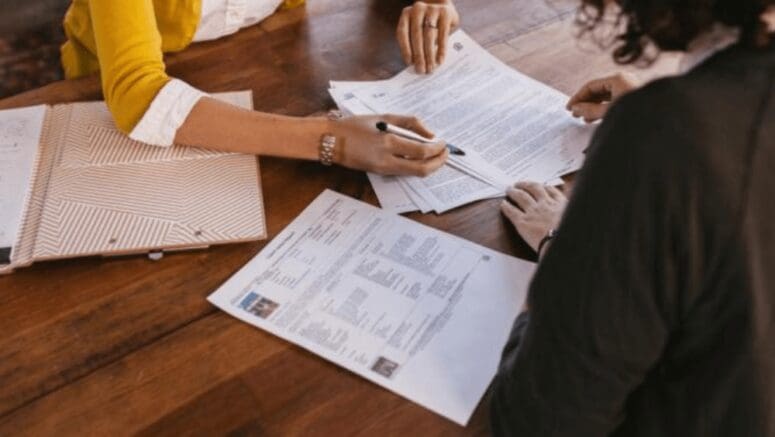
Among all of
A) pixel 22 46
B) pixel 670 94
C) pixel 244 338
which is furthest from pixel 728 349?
pixel 22 46

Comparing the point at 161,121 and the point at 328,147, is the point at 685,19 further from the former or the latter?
the point at 161,121

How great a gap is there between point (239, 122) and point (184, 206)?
0.17 m

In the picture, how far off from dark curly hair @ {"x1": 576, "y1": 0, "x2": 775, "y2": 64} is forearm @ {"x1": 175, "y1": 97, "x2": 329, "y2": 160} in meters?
0.61

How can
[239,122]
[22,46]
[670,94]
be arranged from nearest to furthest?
[670,94] → [239,122] → [22,46]

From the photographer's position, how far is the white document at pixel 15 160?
94cm

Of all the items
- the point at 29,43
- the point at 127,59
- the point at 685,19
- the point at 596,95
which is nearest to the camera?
the point at 685,19

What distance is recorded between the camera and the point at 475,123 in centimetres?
117

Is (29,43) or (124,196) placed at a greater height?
(124,196)

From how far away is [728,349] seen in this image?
577 mm

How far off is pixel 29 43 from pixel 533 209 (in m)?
1.51

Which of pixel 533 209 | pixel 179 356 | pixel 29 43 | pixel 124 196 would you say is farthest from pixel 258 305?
pixel 29 43

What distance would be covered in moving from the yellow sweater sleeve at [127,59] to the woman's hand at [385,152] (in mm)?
292

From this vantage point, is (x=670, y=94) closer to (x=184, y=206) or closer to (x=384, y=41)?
(x=184, y=206)

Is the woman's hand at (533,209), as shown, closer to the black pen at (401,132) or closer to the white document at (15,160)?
the black pen at (401,132)
